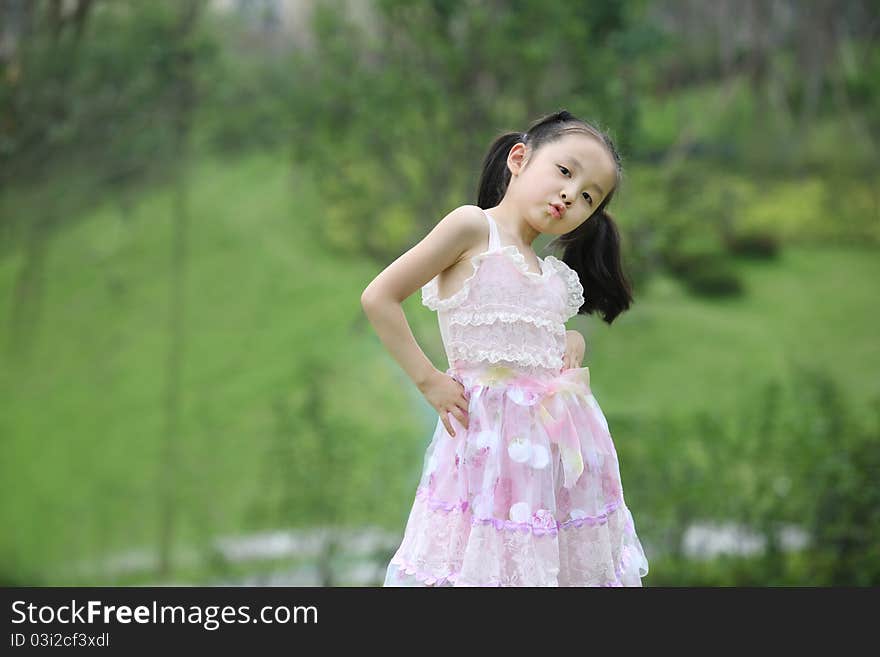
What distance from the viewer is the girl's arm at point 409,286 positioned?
174 centimetres

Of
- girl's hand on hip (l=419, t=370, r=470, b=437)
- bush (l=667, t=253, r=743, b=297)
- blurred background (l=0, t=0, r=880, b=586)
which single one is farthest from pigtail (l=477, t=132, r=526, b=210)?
bush (l=667, t=253, r=743, b=297)

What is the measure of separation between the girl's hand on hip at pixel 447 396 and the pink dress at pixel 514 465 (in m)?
0.02

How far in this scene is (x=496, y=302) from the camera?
5.97 feet

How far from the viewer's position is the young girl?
68.8 inches

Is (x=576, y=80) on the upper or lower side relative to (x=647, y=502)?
upper

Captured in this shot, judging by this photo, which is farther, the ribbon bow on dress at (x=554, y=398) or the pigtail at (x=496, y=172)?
the pigtail at (x=496, y=172)

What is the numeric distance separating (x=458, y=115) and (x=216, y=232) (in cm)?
118

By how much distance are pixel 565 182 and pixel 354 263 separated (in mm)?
3044

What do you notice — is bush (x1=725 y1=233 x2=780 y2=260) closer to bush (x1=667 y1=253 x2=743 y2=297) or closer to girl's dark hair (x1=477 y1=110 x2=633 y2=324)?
bush (x1=667 y1=253 x2=743 y2=297)

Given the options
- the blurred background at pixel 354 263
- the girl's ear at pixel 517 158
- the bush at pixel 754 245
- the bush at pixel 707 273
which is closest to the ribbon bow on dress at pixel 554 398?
the girl's ear at pixel 517 158

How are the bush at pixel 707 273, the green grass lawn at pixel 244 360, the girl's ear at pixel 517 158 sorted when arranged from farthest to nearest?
the bush at pixel 707 273
the green grass lawn at pixel 244 360
the girl's ear at pixel 517 158

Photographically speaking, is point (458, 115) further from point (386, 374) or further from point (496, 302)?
point (496, 302)

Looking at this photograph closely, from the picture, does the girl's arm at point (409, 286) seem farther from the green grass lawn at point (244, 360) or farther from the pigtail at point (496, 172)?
the green grass lawn at point (244, 360)

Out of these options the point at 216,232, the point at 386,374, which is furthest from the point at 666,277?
the point at 216,232
